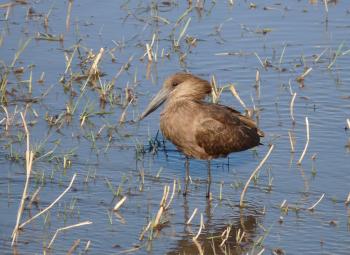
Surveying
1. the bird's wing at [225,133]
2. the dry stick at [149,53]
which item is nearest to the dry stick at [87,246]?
the bird's wing at [225,133]

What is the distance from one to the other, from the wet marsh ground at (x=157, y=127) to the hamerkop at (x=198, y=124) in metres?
0.28

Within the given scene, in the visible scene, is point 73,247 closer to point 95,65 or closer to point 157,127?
point 157,127

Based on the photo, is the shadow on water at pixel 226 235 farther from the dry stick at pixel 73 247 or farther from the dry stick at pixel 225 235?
the dry stick at pixel 73 247

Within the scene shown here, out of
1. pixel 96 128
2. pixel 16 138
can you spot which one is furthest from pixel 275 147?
pixel 16 138

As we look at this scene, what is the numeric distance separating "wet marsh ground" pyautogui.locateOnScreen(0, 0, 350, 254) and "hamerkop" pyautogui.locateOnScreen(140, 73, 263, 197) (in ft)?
0.93

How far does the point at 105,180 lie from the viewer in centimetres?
909

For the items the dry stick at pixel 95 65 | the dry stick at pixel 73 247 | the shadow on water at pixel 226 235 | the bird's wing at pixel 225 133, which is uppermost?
the dry stick at pixel 95 65

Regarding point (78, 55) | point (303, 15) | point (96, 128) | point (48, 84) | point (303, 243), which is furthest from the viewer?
point (303, 15)

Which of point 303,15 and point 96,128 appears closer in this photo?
point 96,128

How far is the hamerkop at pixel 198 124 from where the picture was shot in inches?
361

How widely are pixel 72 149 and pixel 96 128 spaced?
0.69 meters

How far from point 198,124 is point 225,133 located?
312 mm

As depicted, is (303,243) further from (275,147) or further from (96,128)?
(96,128)

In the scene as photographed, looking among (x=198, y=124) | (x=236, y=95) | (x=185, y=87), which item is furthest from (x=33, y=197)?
(x=236, y=95)
